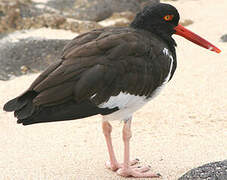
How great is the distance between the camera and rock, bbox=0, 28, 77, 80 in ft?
26.5

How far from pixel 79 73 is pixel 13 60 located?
4.79m

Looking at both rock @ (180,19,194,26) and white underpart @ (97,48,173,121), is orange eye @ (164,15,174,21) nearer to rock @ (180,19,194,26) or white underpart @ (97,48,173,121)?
white underpart @ (97,48,173,121)

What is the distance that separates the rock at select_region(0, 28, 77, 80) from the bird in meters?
4.01

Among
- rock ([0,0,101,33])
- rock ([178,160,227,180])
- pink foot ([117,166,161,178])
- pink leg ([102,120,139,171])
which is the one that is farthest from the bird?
rock ([0,0,101,33])

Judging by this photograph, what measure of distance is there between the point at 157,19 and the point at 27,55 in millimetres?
4507

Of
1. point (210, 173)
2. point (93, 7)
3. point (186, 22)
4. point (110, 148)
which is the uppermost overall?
point (210, 173)

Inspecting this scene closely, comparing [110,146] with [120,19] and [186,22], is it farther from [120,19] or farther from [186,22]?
[186,22]

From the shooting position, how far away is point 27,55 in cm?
832

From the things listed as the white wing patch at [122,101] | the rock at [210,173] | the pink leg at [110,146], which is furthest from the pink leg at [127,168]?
the rock at [210,173]

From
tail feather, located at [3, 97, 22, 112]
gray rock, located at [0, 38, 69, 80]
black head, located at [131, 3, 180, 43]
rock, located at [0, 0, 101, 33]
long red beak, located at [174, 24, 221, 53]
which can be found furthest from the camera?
rock, located at [0, 0, 101, 33]

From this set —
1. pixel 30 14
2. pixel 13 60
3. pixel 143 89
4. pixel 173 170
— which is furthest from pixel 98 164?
pixel 30 14

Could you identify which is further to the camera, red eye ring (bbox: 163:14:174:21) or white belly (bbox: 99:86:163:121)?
red eye ring (bbox: 163:14:174:21)

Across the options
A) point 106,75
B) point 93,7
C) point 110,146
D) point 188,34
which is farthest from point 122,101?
point 93,7

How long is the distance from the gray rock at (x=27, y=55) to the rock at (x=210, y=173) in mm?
4975
